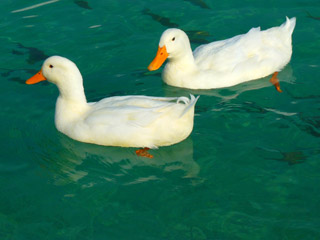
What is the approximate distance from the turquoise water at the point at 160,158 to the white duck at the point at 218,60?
0.18 m

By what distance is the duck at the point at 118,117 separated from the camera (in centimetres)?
684

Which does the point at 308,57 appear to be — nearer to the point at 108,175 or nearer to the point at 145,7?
the point at 145,7

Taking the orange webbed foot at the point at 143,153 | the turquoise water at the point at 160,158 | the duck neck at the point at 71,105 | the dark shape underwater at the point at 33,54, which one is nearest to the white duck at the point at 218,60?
the turquoise water at the point at 160,158

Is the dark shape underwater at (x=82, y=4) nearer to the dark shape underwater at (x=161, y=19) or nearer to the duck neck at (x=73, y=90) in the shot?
the dark shape underwater at (x=161, y=19)

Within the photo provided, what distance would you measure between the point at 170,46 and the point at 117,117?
193 cm

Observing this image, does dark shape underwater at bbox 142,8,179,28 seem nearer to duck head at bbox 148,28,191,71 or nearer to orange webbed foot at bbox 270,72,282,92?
duck head at bbox 148,28,191,71

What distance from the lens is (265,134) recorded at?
23.6ft

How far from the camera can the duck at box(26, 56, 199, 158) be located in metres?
6.84

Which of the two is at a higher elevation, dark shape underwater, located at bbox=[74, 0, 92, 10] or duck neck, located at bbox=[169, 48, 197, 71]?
dark shape underwater, located at bbox=[74, 0, 92, 10]

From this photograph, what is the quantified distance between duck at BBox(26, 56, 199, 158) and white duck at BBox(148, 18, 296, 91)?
137 cm

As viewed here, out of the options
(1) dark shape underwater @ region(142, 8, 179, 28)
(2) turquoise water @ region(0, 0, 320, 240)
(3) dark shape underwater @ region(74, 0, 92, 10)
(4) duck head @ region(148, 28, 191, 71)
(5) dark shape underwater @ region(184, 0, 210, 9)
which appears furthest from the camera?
(3) dark shape underwater @ region(74, 0, 92, 10)

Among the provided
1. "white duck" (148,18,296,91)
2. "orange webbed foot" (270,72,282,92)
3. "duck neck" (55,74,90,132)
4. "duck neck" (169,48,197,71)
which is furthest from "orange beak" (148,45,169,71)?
"orange webbed foot" (270,72,282,92)

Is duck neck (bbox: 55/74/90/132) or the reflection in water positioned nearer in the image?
the reflection in water

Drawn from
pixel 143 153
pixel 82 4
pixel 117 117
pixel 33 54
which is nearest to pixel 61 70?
pixel 117 117
